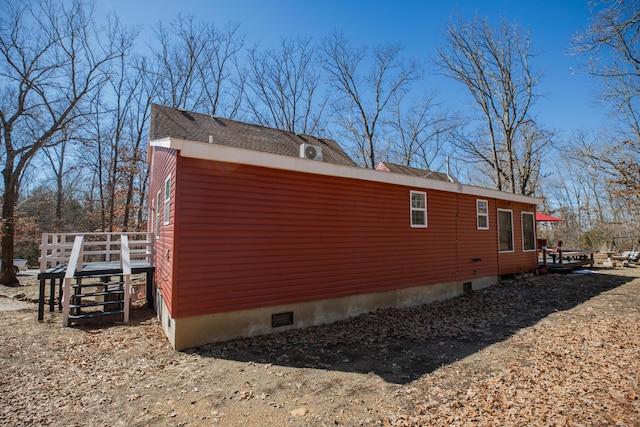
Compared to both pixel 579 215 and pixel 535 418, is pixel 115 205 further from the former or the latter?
pixel 579 215

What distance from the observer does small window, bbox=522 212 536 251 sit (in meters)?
12.4

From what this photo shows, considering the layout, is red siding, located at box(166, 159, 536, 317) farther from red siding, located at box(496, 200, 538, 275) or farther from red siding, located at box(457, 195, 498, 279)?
red siding, located at box(496, 200, 538, 275)

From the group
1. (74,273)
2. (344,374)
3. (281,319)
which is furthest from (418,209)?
(74,273)

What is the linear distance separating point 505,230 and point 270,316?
373 inches

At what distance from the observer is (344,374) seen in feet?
14.1

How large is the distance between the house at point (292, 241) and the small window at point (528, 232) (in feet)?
10.4

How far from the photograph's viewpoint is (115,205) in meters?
20.8

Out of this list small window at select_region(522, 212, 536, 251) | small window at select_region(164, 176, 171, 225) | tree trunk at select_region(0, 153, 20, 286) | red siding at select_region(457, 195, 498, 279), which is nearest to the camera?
small window at select_region(164, 176, 171, 225)

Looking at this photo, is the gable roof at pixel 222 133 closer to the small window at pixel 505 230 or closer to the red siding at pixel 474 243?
the red siding at pixel 474 243

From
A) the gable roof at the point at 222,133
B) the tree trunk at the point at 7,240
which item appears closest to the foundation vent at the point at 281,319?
the gable roof at the point at 222,133

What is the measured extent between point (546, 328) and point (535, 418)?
3.83m

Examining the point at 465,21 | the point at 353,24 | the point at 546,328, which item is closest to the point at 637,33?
the point at 546,328

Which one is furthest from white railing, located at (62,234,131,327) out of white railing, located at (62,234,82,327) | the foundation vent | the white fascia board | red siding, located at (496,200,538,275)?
red siding, located at (496,200,538,275)

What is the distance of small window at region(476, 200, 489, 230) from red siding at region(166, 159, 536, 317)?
78.2 inches
